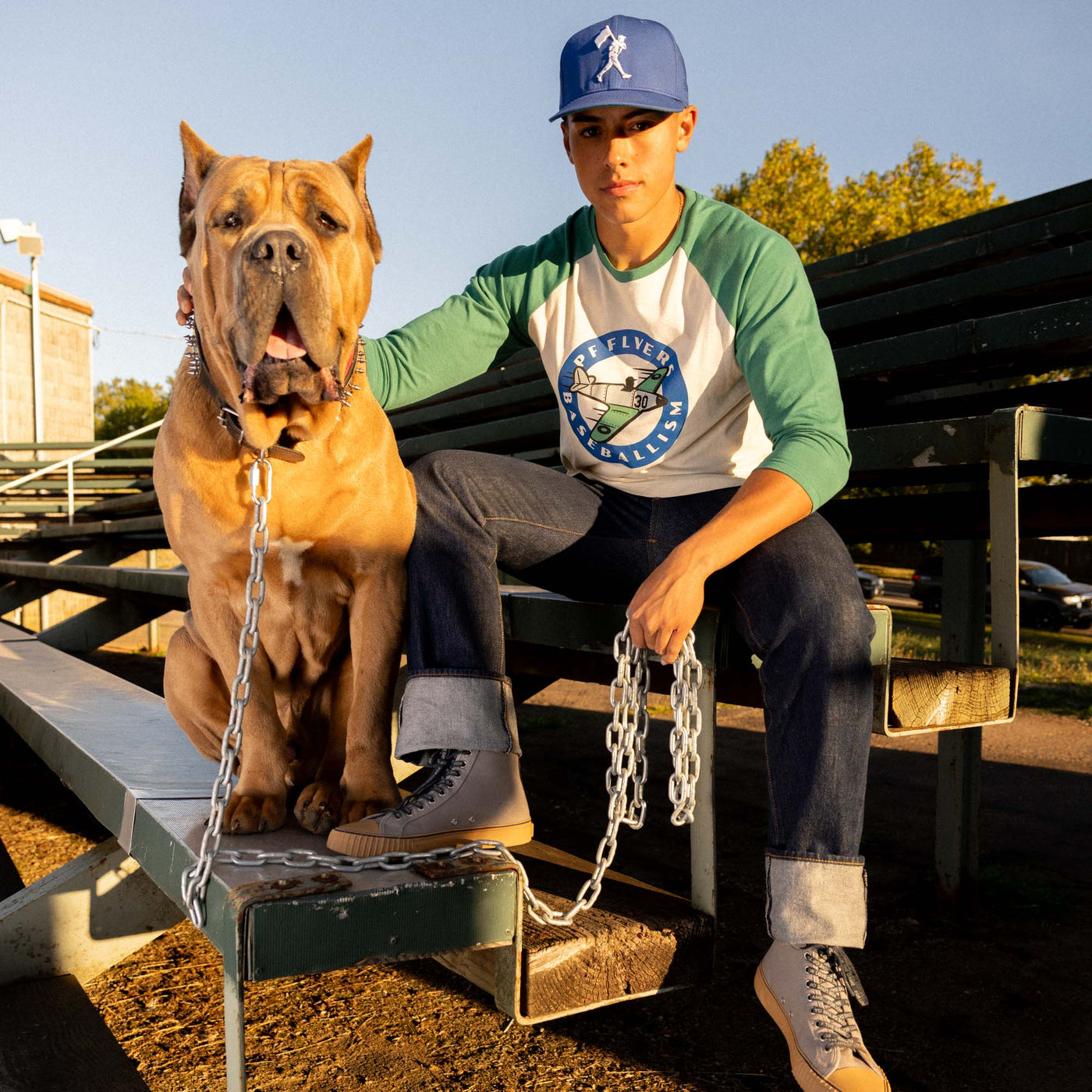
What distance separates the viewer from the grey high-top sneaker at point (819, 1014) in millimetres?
1615

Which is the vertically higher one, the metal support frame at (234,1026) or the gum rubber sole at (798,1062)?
the metal support frame at (234,1026)

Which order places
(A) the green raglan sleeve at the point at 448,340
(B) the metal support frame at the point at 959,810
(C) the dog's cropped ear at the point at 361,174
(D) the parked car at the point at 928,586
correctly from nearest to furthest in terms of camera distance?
1. (C) the dog's cropped ear at the point at 361,174
2. (A) the green raglan sleeve at the point at 448,340
3. (B) the metal support frame at the point at 959,810
4. (D) the parked car at the point at 928,586

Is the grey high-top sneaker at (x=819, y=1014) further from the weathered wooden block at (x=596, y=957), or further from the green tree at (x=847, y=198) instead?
the green tree at (x=847, y=198)

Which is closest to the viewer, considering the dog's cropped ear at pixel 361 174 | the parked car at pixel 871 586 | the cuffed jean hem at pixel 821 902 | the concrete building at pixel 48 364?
the cuffed jean hem at pixel 821 902

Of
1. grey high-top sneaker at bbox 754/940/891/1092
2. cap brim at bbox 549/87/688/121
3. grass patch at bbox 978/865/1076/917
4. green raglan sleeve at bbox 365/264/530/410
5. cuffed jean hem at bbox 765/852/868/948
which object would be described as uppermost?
cap brim at bbox 549/87/688/121

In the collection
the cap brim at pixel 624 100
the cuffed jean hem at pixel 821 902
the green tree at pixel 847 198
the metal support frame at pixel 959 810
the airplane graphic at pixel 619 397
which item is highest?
the green tree at pixel 847 198

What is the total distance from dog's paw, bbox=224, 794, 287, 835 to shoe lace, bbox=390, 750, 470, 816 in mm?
229

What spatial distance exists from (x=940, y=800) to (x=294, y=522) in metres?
2.81

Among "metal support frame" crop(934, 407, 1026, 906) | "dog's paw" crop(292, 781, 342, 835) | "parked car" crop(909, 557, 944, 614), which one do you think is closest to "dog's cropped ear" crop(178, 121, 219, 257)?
"dog's paw" crop(292, 781, 342, 835)

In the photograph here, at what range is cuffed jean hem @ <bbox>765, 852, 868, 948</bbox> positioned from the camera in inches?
67.7

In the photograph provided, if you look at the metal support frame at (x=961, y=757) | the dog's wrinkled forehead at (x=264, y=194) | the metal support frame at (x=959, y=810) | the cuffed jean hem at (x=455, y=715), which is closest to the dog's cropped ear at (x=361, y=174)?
the dog's wrinkled forehead at (x=264, y=194)

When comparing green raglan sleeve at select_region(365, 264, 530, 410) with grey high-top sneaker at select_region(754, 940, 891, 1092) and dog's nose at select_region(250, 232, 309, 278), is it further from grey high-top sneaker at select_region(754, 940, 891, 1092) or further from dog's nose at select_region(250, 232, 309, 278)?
grey high-top sneaker at select_region(754, 940, 891, 1092)

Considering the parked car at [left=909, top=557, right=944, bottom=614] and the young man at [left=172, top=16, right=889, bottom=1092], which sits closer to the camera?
the young man at [left=172, top=16, right=889, bottom=1092]

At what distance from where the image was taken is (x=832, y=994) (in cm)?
170
